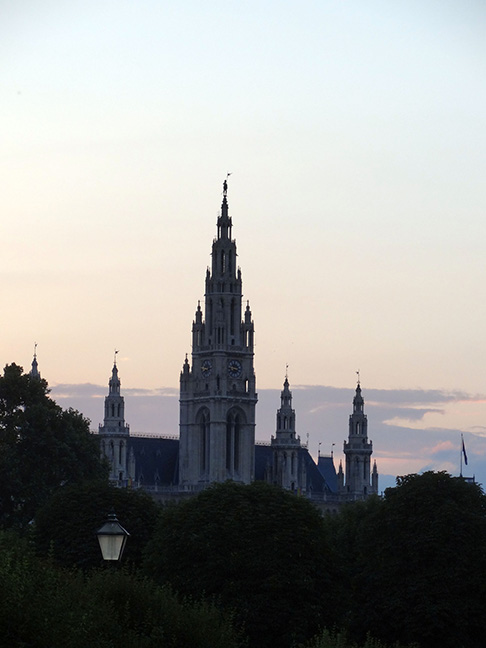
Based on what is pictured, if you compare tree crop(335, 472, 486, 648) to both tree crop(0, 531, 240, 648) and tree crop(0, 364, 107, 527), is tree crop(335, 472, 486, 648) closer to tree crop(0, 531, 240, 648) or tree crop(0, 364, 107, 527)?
tree crop(0, 531, 240, 648)

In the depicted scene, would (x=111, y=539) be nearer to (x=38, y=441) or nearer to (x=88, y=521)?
(x=88, y=521)

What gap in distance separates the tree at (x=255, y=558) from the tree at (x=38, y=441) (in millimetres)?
37320

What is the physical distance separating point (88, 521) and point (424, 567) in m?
19.1

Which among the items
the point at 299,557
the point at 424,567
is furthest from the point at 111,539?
the point at 424,567

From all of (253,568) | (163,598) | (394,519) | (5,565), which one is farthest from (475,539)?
(5,565)

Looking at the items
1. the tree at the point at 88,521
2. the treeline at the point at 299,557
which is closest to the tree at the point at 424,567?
the treeline at the point at 299,557

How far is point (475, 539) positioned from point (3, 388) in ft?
164

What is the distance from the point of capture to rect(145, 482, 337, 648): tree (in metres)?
79.6

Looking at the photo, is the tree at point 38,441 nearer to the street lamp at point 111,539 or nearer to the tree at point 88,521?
the tree at point 88,521

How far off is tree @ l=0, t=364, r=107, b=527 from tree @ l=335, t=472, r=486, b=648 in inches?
1491

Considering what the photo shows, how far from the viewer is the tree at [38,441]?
127 meters

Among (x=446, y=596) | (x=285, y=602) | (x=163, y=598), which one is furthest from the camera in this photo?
(x=446, y=596)

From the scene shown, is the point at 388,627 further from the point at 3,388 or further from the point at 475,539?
the point at 3,388

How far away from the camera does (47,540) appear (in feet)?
317
